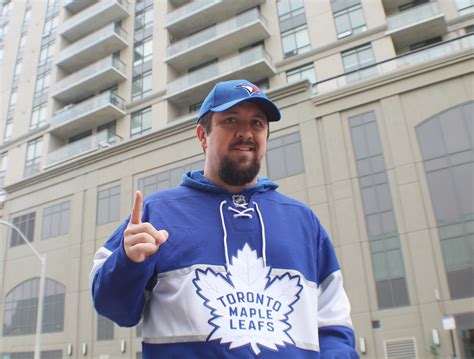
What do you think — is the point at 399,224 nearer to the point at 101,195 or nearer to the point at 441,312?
the point at 441,312

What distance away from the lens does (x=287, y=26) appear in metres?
28.8

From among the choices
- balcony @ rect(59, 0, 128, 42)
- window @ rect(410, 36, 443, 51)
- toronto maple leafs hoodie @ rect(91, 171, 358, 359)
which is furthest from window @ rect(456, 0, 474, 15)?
toronto maple leafs hoodie @ rect(91, 171, 358, 359)

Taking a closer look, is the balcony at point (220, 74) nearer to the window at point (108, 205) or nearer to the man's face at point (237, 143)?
the window at point (108, 205)

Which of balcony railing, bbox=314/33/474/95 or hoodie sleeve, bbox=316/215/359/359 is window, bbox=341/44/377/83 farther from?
hoodie sleeve, bbox=316/215/359/359

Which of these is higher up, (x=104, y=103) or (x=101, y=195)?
(x=104, y=103)

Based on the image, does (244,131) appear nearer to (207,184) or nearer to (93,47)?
(207,184)

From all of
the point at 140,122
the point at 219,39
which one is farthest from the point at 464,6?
the point at 140,122

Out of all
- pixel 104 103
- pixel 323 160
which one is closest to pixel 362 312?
pixel 323 160

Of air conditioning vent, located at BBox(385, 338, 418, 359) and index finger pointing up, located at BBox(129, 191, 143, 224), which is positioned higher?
index finger pointing up, located at BBox(129, 191, 143, 224)

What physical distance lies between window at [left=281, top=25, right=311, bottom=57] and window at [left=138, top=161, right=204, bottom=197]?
30.6 ft

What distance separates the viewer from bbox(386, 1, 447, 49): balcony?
24297 millimetres

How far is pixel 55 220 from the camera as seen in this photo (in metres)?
31.8

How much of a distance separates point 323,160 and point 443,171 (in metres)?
5.60

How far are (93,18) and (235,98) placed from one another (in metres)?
38.5
